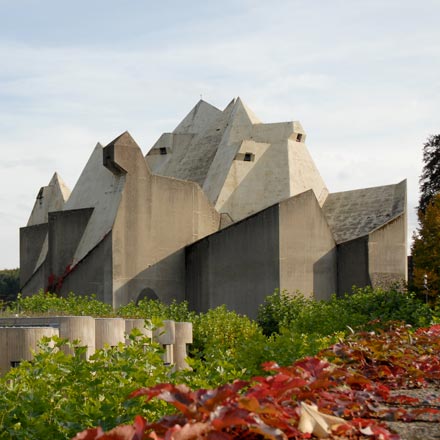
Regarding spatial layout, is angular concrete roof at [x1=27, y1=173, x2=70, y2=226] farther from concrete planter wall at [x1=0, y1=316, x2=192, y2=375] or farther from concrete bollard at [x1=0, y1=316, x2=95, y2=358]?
concrete bollard at [x1=0, y1=316, x2=95, y2=358]

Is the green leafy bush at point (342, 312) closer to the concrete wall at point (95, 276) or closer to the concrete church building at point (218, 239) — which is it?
the concrete church building at point (218, 239)

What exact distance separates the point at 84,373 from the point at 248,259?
20.7 m

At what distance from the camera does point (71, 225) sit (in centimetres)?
2970

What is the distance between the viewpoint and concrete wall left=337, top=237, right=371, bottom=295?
2752 cm

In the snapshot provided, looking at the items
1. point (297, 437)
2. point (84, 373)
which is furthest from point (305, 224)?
point (297, 437)

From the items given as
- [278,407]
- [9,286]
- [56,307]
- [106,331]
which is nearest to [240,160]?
[56,307]

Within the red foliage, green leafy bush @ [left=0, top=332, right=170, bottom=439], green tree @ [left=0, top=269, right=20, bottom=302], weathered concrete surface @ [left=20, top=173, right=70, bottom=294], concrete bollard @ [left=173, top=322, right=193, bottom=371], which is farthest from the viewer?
green tree @ [left=0, top=269, right=20, bottom=302]

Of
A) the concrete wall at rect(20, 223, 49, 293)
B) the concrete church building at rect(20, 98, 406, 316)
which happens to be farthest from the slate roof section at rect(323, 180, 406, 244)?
the concrete wall at rect(20, 223, 49, 293)

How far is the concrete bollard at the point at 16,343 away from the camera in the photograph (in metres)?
9.28

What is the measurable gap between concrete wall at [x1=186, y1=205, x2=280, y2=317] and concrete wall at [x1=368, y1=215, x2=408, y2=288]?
3677mm

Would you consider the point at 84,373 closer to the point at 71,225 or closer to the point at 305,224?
the point at 305,224

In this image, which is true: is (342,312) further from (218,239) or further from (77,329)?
(218,239)

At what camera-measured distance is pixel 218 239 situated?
27.0m

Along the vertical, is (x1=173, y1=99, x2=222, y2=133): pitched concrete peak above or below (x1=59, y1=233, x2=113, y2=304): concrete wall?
above
